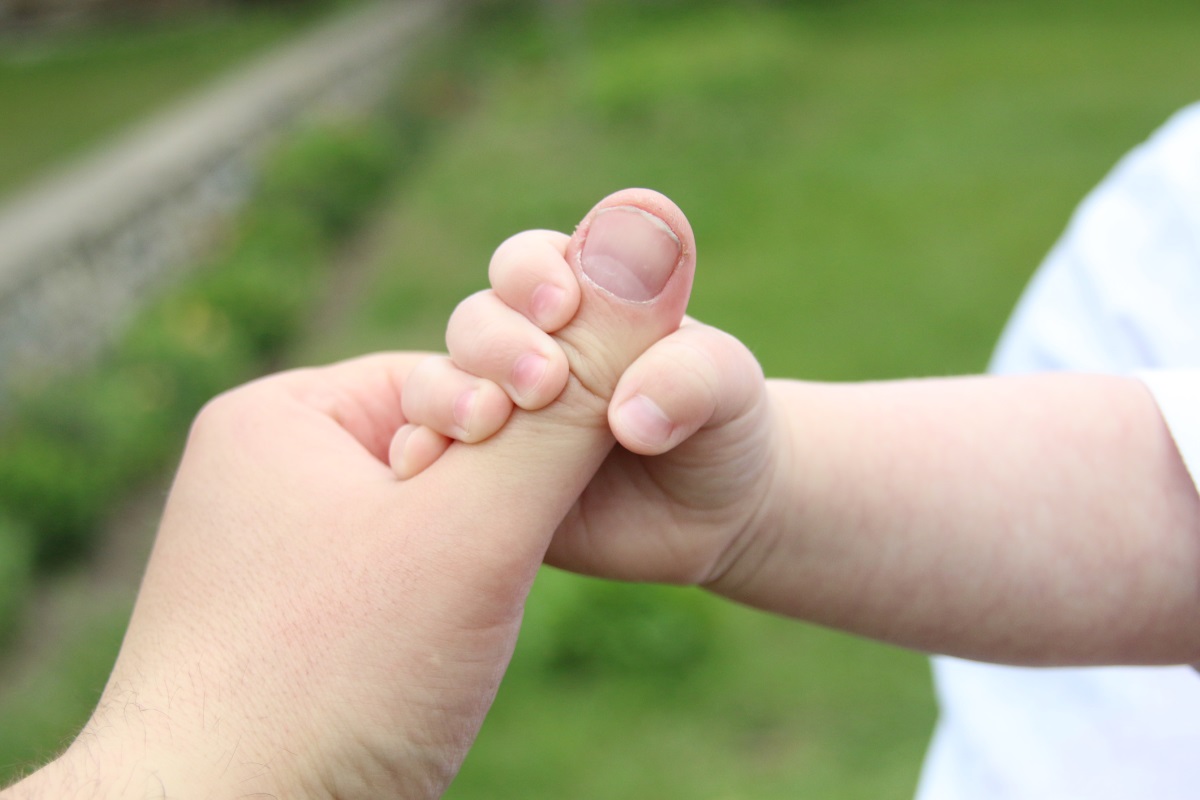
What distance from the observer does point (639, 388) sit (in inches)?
38.4

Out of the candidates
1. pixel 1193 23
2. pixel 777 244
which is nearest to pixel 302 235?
pixel 777 244

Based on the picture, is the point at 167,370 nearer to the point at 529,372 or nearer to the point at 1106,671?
the point at 529,372

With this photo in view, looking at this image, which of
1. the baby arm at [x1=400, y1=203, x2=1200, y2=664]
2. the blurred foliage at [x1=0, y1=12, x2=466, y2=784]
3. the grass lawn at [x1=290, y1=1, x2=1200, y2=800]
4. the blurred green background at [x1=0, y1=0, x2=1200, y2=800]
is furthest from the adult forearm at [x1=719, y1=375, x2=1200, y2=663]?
the blurred foliage at [x1=0, y1=12, x2=466, y2=784]

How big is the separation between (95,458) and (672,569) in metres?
3.26

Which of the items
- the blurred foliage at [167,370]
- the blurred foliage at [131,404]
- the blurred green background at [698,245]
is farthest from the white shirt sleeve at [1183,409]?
the blurred foliage at [167,370]

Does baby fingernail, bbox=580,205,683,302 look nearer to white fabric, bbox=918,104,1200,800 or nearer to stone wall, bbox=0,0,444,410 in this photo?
white fabric, bbox=918,104,1200,800

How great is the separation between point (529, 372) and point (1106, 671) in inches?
36.0

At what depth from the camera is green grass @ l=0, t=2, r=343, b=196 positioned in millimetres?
7770

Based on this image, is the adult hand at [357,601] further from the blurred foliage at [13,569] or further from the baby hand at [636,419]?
the blurred foliage at [13,569]

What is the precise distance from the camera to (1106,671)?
136 cm

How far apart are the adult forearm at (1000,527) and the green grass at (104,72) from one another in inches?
261

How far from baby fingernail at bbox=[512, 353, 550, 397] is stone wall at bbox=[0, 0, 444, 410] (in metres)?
3.70

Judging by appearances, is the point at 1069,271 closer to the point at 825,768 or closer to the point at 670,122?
the point at 825,768

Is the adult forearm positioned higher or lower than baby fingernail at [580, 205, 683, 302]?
lower
